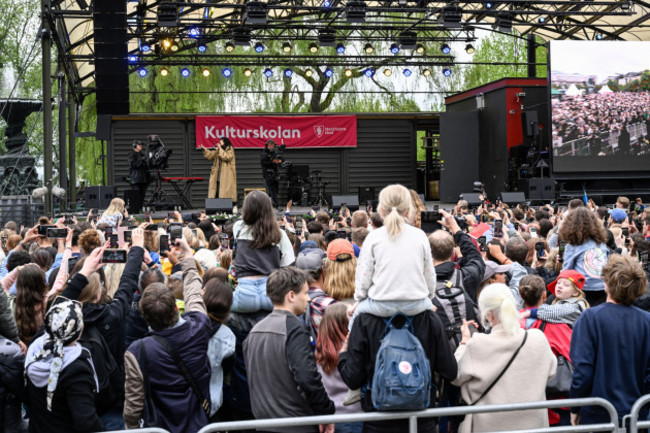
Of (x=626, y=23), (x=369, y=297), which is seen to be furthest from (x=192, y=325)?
(x=626, y=23)

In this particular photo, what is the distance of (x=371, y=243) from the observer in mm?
3570

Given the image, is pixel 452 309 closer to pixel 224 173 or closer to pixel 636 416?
pixel 636 416

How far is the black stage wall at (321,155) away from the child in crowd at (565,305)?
62.9 ft

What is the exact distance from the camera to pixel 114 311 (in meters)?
3.91

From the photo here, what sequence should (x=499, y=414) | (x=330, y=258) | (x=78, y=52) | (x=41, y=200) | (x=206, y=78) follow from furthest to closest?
(x=206, y=78), (x=78, y=52), (x=41, y=200), (x=330, y=258), (x=499, y=414)

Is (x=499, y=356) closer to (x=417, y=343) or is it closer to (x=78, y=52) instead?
(x=417, y=343)

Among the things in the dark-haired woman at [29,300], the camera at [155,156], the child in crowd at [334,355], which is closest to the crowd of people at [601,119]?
the camera at [155,156]

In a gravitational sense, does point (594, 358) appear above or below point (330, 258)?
below

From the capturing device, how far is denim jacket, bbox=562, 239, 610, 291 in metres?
5.05

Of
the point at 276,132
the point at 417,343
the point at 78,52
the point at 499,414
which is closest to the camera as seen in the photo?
the point at 417,343

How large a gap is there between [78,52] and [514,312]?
20692 mm

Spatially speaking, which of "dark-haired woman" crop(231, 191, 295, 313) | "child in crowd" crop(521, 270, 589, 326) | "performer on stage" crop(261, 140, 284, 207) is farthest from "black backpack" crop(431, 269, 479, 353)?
"performer on stage" crop(261, 140, 284, 207)

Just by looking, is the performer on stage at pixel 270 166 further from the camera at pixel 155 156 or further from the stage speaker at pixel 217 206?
the stage speaker at pixel 217 206

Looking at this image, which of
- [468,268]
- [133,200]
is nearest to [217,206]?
[133,200]
